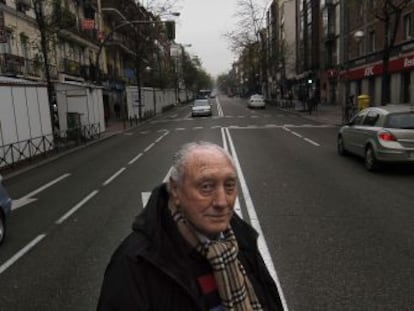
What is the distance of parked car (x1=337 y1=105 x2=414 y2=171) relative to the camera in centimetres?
1067

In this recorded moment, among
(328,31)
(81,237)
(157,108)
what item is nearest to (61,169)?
(81,237)

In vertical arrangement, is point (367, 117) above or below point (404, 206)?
above

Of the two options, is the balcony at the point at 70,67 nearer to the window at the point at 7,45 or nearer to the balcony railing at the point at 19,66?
the balcony railing at the point at 19,66

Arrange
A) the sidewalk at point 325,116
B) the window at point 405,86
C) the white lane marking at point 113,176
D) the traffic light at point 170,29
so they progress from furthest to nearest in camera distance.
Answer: the window at point 405,86
the sidewalk at point 325,116
the traffic light at point 170,29
the white lane marking at point 113,176

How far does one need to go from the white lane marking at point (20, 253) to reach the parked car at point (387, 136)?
25.0ft

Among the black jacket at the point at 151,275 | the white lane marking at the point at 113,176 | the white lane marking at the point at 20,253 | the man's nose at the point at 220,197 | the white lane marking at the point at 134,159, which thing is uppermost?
the man's nose at the point at 220,197

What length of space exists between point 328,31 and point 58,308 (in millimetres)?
52428

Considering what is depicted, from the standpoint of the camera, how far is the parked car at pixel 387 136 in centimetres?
1067

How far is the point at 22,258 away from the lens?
5867 millimetres

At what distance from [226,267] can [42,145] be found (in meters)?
18.1

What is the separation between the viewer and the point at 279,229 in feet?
21.7

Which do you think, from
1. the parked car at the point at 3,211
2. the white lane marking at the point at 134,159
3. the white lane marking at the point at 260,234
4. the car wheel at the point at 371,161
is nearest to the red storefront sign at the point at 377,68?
the white lane marking at the point at 134,159

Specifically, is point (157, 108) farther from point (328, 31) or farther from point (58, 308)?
point (58, 308)

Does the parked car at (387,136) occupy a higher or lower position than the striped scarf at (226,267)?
lower
